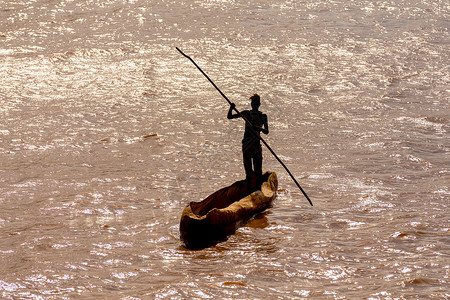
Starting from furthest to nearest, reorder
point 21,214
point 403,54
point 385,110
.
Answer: point 403,54 → point 385,110 → point 21,214

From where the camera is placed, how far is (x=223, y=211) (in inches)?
322

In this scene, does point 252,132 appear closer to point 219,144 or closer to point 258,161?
point 258,161

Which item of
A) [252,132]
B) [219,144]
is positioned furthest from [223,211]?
[219,144]

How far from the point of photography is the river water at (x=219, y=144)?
749 cm

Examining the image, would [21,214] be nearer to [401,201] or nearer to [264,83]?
[401,201]

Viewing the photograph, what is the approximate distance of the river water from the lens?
7488 mm

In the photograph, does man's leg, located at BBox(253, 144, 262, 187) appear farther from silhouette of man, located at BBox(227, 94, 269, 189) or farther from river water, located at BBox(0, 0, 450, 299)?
river water, located at BBox(0, 0, 450, 299)

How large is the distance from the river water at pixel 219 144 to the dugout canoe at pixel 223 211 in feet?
0.59

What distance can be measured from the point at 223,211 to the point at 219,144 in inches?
197

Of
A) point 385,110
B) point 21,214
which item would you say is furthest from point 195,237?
point 385,110

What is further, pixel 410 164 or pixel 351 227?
pixel 410 164

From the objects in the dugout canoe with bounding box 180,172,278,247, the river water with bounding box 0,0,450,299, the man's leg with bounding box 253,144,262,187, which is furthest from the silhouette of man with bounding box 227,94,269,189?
the river water with bounding box 0,0,450,299

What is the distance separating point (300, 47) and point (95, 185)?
970cm

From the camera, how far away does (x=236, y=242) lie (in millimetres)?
8242
